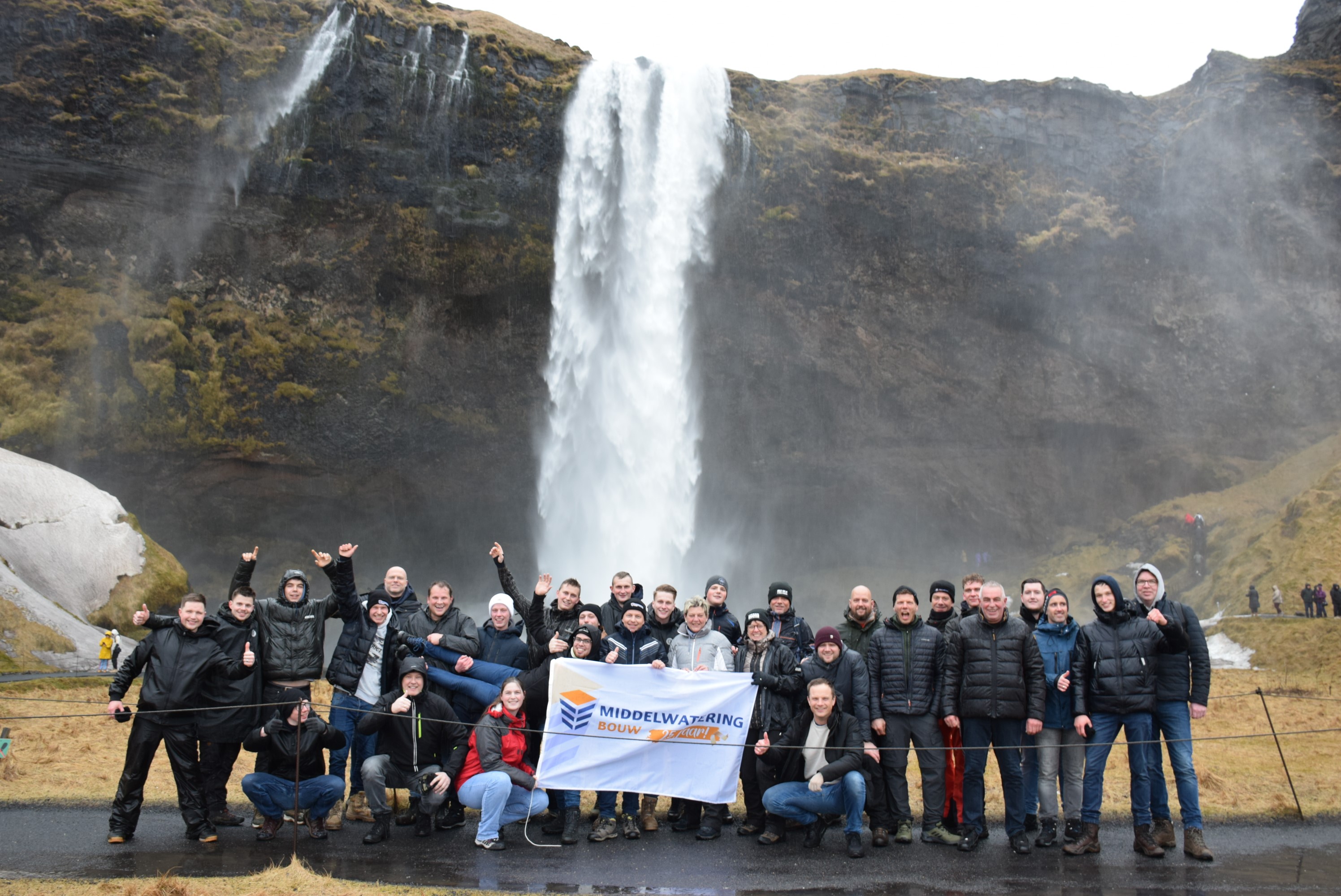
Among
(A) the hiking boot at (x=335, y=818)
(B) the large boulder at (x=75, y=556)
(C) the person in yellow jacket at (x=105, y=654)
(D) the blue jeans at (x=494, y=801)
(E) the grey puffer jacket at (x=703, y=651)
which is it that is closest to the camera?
(D) the blue jeans at (x=494, y=801)

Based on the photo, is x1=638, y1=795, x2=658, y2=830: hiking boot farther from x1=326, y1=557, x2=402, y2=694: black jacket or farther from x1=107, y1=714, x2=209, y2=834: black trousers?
x1=107, y1=714, x2=209, y2=834: black trousers

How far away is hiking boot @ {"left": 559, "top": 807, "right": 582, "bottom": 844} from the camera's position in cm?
717

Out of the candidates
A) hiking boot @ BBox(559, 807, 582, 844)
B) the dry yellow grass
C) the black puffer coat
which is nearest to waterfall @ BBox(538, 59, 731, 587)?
hiking boot @ BBox(559, 807, 582, 844)

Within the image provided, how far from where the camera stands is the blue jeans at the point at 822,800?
6.96 m

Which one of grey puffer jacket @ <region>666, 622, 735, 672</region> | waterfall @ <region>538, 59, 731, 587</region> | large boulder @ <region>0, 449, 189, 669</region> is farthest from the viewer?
waterfall @ <region>538, 59, 731, 587</region>

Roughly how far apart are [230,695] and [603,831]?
327 cm

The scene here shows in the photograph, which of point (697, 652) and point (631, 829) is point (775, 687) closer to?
point (697, 652)

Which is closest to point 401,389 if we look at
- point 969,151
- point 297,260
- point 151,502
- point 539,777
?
point 297,260

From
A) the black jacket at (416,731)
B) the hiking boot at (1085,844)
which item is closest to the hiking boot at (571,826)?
the black jacket at (416,731)

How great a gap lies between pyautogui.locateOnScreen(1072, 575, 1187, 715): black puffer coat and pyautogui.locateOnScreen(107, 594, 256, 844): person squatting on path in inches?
268

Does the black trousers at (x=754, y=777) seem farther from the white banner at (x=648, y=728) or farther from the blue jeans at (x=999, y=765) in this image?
the blue jeans at (x=999, y=765)

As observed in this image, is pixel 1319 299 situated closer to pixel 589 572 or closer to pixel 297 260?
pixel 589 572

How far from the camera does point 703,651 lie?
25.2ft

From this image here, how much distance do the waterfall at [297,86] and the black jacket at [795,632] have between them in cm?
2585
